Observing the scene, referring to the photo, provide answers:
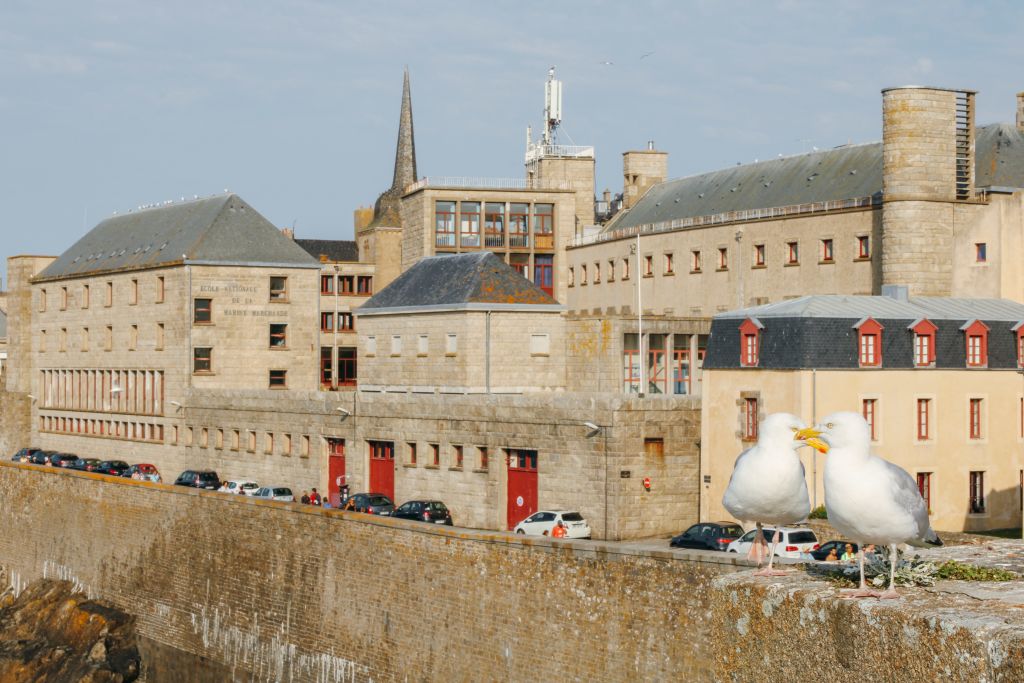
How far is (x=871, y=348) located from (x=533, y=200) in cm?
3749

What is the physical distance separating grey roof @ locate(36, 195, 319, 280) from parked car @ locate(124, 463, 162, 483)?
902 cm

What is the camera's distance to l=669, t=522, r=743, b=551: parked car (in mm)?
33219

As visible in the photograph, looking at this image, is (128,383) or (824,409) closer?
(824,409)

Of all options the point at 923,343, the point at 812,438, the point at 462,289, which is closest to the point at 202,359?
the point at 462,289

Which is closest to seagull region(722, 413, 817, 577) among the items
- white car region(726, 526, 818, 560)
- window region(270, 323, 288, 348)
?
white car region(726, 526, 818, 560)

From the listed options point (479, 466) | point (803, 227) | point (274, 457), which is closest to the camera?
point (479, 466)

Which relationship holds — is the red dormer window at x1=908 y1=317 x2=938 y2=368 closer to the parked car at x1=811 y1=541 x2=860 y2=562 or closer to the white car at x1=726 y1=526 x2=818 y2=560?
the white car at x1=726 y1=526 x2=818 y2=560

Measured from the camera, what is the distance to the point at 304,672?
36625 mm

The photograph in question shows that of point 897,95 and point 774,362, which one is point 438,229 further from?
point 774,362

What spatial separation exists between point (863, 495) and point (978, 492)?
27173 millimetres

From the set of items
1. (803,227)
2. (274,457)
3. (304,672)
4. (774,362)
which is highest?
(803,227)

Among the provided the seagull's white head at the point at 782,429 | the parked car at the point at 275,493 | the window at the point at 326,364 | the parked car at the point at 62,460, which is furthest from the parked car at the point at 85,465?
the seagull's white head at the point at 782,429

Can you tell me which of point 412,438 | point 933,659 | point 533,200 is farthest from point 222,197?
point 933,659

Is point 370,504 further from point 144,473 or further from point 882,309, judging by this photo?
point 144,473
